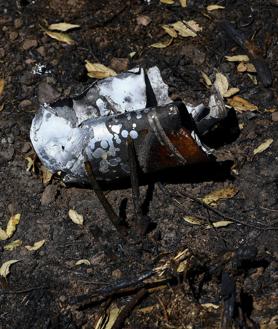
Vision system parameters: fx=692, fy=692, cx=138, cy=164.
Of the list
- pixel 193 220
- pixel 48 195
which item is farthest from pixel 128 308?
pixel 48 195

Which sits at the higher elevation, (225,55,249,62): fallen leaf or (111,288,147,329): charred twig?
(225,55,249,62): fallen leaf

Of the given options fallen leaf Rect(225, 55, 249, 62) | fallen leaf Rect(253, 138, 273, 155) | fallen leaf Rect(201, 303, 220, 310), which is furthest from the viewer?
fallen leaf Rect(225, 55, 249, 62)

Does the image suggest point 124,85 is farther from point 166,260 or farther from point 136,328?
point 136,328

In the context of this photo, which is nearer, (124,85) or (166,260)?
(166,260)

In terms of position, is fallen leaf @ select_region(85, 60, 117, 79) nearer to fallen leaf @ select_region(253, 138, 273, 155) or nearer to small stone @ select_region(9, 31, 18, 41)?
small stone @ select_region(9, 31, 18, 41)

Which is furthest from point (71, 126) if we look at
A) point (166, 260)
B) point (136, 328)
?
point (136, 328)

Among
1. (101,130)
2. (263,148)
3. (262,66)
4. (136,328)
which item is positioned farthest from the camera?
(262,66)

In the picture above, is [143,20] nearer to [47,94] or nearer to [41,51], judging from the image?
[41,51]

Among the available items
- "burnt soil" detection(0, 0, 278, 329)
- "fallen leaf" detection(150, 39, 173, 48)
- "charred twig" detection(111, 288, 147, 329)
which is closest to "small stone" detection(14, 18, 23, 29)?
"burnt soil" detection(0, 0, 278, 329)
